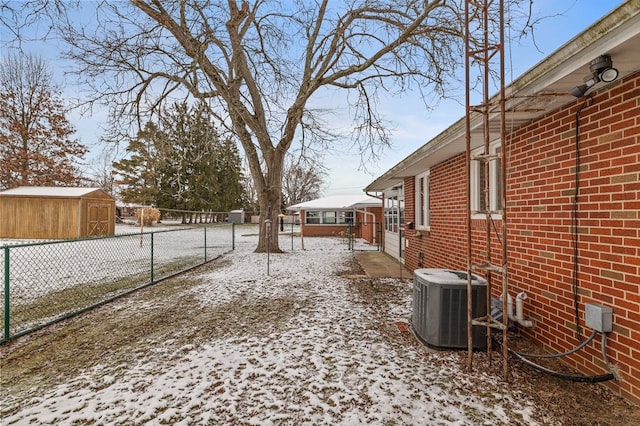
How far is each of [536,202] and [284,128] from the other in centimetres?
974

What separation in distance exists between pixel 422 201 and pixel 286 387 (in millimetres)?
6472

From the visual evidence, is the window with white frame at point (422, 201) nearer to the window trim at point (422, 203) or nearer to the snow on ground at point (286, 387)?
the window trim at point (422, 203)

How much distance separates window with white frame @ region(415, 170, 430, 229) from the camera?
7617mm

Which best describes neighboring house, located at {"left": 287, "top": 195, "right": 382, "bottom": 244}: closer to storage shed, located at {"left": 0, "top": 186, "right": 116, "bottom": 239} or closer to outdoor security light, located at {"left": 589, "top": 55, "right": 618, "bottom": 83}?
storage shed, located at {"left": 0, "top": 186, "right": 116, "bottom": 239}

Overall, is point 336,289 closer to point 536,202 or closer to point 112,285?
point 536,202

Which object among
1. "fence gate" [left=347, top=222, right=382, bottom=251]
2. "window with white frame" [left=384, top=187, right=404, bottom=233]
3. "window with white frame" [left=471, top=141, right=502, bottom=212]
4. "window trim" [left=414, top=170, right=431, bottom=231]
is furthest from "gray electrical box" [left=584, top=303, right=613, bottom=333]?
"fence gate" [left=347, top=222, right=382, bottom=251]

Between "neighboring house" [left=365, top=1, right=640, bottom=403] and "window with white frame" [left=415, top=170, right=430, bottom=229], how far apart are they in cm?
317

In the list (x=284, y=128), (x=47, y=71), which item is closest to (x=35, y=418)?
(x=284, y=128)

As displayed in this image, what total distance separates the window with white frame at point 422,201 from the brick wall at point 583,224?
3344 mm

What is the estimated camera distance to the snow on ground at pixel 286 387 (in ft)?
7.70

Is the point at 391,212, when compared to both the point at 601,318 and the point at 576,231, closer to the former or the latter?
the point at 576,231

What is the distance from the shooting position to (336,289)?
6.54 metres

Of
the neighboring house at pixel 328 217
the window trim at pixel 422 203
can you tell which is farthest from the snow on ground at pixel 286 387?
the neighboring house at pixel 328 217

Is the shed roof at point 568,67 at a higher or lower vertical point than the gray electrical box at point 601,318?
higher
